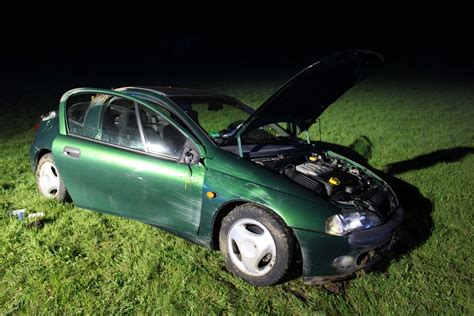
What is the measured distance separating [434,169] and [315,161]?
107 inches

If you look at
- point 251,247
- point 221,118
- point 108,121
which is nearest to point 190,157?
point 251,247

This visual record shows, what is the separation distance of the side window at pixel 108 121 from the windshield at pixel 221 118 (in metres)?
0.46

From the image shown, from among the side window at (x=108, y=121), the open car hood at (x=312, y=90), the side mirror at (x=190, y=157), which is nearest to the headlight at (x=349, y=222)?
the open car hood at (x=312, y=90)

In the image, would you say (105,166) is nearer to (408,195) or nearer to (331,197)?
(331,197)

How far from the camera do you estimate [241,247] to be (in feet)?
9.50

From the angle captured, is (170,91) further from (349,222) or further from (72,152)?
(349,222)

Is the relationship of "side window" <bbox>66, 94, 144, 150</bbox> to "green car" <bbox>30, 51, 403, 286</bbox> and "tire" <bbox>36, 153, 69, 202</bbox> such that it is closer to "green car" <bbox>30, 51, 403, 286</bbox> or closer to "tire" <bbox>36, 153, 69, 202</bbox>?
"green car" <bbox>30, 51, 403, 286</bbox>

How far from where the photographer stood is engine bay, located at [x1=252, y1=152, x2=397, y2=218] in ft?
9.63

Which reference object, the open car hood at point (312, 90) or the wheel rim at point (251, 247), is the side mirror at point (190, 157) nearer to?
the open car hood at point (312, 90)

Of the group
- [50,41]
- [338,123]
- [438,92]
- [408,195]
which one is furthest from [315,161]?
[50,41]

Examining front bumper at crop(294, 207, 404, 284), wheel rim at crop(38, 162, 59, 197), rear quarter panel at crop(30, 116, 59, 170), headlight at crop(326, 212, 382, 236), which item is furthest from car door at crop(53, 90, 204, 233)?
headlight at crop(326, 212, 382, 236)

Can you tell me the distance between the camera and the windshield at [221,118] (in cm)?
345

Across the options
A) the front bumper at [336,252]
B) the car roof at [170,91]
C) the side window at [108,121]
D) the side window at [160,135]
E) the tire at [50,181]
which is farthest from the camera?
the tire at [50,181]

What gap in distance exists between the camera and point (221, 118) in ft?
13.3
